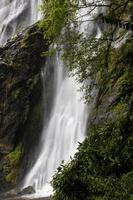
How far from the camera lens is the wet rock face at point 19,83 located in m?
37.0

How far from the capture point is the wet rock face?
3703cm

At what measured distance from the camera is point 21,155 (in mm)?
35781

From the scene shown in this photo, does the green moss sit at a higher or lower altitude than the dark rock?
higher

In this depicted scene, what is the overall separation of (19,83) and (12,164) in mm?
6493

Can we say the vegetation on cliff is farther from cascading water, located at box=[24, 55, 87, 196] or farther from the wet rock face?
the wet rock face

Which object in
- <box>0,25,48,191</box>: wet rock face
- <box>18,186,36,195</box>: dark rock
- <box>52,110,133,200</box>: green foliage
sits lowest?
<box>18,186,36,195</box>: dark rock

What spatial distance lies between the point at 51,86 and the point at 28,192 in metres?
10.8

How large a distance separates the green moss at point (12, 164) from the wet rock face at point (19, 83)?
2.06 feet

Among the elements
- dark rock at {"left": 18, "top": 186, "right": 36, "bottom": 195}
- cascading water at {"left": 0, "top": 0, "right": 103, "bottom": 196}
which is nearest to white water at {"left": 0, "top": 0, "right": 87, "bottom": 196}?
cascading water at {"left": 0, "top": 0, "right": 103, "bottom": 196}

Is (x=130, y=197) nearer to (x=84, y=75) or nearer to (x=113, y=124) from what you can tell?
(x=113, y=124)

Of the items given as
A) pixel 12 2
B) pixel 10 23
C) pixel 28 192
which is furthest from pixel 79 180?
pixel 12 2

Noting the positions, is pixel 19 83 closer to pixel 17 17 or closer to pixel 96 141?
pixel 17 17

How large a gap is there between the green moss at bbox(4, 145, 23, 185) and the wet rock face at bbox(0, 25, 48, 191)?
2.06 feet

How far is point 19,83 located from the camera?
38.1m
